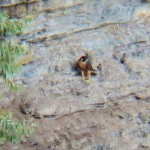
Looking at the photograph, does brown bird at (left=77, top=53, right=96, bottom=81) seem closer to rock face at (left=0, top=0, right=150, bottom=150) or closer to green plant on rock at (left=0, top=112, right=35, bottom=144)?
rock face at (left=0, top=0, right=150, bottom=150)

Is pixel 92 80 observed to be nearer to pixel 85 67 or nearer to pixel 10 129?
pixel 85 67

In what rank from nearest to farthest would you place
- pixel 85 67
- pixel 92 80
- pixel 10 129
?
1. pixel 10 129
2. pixel 85 67
3. pixel 92 80

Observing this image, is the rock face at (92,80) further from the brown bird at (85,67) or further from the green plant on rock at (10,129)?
the green plant on rock at (10,129)

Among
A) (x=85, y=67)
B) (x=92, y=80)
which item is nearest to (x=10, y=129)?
(x=85, y=67)

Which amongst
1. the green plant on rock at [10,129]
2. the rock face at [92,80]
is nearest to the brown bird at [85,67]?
the rock face at [92,80]

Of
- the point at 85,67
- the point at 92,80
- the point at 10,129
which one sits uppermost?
the point at 85,67
